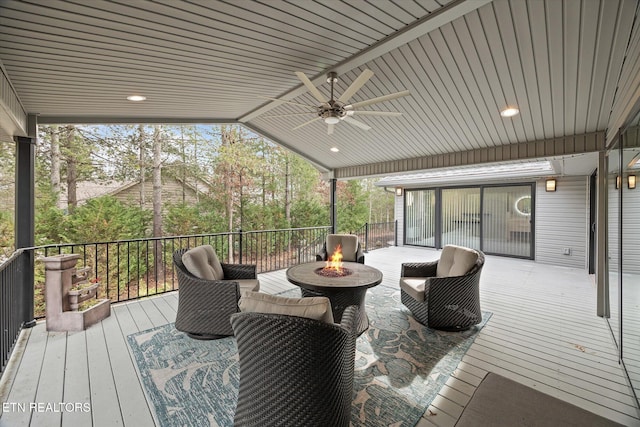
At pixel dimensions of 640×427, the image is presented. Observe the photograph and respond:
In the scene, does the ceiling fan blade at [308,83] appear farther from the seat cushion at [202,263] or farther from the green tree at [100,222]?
the green tree at [100,222]

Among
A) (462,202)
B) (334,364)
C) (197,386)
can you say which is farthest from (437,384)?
(462,202)

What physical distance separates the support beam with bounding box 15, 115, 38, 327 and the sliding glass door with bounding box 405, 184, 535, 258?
31.3 feet

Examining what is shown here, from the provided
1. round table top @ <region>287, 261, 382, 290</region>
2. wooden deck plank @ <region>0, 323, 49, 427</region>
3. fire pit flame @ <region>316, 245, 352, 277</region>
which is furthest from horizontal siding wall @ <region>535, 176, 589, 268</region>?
wooden deck plank @ <region>0, 323, 49, 427</region>

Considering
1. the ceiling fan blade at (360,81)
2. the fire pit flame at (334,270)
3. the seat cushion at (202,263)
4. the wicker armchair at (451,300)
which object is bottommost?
the wicker armchair at (451,300)

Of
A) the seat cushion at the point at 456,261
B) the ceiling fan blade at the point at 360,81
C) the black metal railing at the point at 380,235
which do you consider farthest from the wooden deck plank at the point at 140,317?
the black metal railing at the point at 380,235

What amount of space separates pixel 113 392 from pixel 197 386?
0.62m

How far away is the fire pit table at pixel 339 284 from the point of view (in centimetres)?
303

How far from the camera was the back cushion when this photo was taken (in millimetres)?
5302

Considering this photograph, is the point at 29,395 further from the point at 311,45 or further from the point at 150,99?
the point at 311,45

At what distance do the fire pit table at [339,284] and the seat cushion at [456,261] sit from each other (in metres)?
1.02

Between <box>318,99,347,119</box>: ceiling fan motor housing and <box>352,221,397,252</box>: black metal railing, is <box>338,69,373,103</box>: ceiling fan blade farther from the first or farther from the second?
<box>352,221,397,252</box>: black metal railing

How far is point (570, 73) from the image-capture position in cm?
286

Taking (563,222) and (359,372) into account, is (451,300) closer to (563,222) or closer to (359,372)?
(359,372)

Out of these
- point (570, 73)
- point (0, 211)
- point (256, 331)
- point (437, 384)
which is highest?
point (570, 73)
